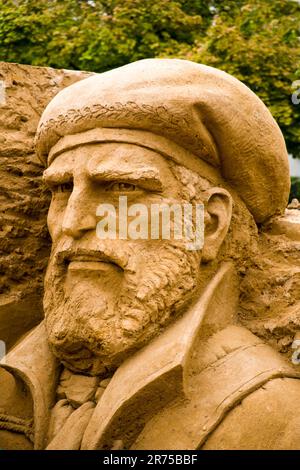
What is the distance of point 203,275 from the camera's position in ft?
11.1

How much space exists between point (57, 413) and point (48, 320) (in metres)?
0.41

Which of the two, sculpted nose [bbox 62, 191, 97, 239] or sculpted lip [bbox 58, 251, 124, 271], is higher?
sculpted nose [bbox 62, 191, 97, 239]

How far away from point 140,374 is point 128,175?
83cm

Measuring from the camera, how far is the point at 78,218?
10.7 ft

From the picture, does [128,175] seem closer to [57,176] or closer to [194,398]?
[57,176]

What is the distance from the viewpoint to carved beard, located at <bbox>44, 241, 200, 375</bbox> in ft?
10.4

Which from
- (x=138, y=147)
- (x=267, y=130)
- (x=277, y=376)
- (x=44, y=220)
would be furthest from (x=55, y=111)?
(x=277, y=376)

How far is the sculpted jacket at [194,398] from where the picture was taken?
9.96 feet

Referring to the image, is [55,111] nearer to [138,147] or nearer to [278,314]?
[138,147]

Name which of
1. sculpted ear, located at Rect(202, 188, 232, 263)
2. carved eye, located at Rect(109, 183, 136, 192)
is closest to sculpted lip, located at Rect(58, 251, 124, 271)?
carved eye, located at Rect(109, 183, 136, 192)

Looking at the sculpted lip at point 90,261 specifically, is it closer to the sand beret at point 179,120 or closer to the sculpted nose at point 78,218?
the sculpted nose at point 78,218

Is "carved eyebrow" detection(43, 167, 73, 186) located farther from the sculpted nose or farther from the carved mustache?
the carved mustache

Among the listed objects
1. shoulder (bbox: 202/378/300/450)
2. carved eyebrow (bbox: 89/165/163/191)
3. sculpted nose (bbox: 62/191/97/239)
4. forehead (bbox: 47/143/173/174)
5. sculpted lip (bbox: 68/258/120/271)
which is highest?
forehead (bbox: 47/143/173/174)

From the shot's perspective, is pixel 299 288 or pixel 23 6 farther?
pixel 23 6
